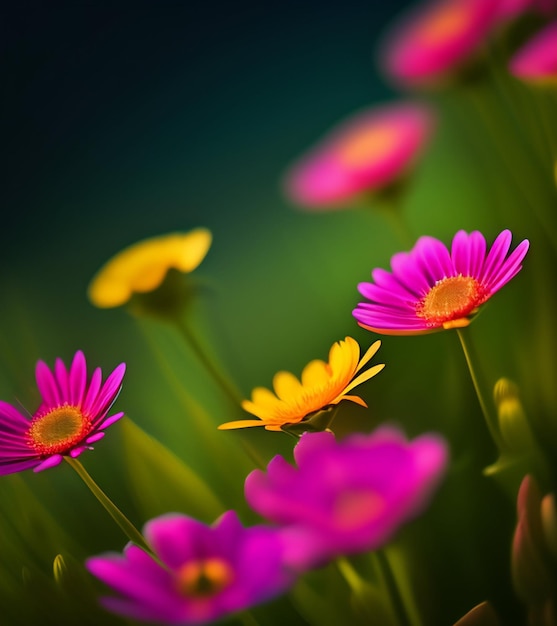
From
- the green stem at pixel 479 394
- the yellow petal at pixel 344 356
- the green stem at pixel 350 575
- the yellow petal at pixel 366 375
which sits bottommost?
the green stem at pixel 350 575

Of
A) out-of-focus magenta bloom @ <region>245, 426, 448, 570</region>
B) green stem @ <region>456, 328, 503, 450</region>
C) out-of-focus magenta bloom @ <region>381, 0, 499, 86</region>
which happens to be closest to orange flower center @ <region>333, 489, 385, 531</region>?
out-of-focus magenta bloom @ <region>245, 426, 448, 570</region>

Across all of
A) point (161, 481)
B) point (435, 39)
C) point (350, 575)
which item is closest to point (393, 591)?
point (350, 575)

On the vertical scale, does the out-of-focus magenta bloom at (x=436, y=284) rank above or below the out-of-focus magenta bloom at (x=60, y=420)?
below

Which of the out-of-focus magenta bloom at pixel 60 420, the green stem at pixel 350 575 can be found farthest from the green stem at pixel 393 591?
the out-of-focus magenta bloom at pixel 60 420

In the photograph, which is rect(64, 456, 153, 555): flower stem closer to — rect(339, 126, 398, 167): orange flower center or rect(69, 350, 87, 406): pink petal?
rect(69, 350, 87, 406): pink petal

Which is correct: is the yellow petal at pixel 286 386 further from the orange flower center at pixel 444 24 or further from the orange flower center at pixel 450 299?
the orange flower center at pixel 444 24

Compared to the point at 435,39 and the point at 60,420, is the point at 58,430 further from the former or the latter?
the point at 435,39

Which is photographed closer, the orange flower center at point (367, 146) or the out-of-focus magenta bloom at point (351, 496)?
the out-of-focus magenta bloom at point (351, 496)
